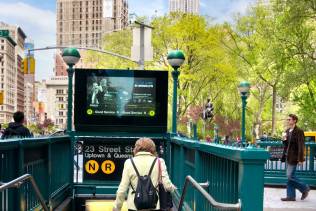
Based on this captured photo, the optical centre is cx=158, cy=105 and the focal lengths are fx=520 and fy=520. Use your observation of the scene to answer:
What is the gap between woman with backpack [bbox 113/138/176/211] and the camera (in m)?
5.27

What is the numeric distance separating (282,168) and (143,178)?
1026 cm

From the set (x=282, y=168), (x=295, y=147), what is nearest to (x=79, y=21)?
(x=282, y=168)

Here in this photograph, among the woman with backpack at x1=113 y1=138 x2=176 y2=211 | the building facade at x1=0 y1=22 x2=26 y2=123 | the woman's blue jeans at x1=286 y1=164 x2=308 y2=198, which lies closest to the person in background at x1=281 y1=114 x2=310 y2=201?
the woman's blue jeans at x1=286 y1=164 x2=308 y2=198

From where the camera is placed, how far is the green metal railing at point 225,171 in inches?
148

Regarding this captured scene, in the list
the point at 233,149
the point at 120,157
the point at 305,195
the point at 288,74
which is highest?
the point at 288,74

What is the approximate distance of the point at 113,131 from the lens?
34.3 feet

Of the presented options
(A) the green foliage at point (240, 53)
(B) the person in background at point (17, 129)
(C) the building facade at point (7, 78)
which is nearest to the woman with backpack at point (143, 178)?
(B) the person in background at point (17, 129)

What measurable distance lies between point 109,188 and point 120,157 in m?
0.66

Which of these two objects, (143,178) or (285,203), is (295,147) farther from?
(143,178)

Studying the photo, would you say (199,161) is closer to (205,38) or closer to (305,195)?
(305,195)

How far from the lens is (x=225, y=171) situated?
4766 millimetres

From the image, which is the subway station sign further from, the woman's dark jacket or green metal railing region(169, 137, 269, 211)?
the woman's dark jacket

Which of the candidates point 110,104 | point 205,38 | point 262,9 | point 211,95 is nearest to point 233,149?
point 110,104

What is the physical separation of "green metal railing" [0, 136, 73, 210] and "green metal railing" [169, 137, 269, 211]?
204 cm
